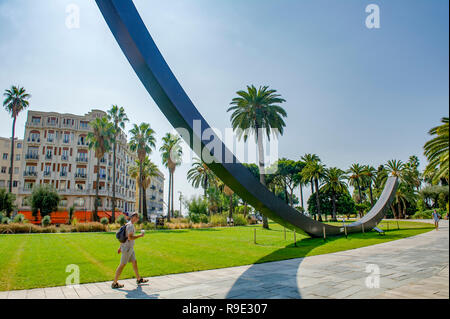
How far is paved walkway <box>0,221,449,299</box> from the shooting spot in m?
4.62

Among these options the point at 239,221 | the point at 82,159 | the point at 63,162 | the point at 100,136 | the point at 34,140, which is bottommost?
the point at 239,221

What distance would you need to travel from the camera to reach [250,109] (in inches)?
1144

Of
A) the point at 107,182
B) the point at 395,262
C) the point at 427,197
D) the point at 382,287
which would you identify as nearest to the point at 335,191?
the point at 427,197

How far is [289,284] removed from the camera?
5.34 m

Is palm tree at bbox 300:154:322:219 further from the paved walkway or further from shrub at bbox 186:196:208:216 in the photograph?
the paved walkway

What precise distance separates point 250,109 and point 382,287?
83.3 ft

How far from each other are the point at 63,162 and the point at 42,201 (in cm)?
1790

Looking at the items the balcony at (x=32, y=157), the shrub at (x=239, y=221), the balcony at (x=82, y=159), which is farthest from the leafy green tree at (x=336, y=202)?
the balcony at (x=32, y=157)

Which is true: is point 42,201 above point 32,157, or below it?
below

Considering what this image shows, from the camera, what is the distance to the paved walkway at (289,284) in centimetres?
462

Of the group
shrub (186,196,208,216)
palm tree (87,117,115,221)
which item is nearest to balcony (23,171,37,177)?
palm tree (87,117,115,221)

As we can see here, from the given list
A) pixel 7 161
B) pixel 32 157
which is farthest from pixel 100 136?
pixel 7 161

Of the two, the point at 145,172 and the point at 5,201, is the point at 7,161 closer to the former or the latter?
the point at 5,201
